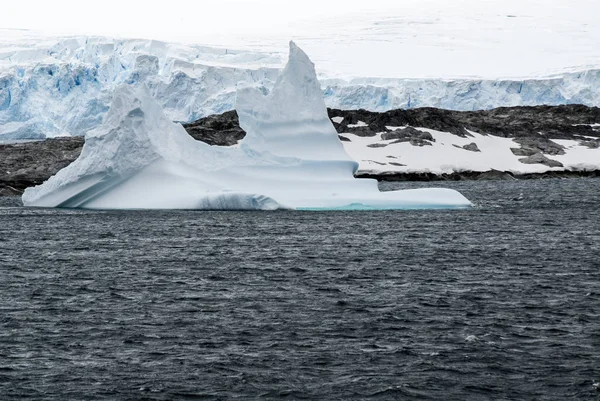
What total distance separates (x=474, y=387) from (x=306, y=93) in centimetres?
4155

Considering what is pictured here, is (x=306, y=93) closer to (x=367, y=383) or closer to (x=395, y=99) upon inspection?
(x=367, y=383)

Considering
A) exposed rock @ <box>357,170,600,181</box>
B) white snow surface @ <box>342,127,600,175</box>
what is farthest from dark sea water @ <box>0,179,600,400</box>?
white snow surface @ <box>342,127,600,175</box>

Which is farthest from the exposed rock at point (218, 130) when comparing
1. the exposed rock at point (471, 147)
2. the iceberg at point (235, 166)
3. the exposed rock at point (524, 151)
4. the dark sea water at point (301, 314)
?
the dark sea water at point (301, 314)

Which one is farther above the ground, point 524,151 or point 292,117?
point 292,117

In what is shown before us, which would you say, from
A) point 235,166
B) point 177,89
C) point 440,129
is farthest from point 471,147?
point 235,166

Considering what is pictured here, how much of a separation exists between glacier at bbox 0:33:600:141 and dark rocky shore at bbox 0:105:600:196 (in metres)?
10.3

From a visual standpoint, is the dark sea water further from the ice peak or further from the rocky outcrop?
the rocky outcrop

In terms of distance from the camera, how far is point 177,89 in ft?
448

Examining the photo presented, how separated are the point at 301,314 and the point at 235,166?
31.9 meters

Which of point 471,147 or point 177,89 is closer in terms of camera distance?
point 471,147

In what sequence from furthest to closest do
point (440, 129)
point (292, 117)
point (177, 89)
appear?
point (177, 89) < point (440, 129) < point (292, 117)

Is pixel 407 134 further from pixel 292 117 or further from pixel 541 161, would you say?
pixel 292 117

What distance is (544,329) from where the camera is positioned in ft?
68.8

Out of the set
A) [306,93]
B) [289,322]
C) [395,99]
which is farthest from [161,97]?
[289,322]
